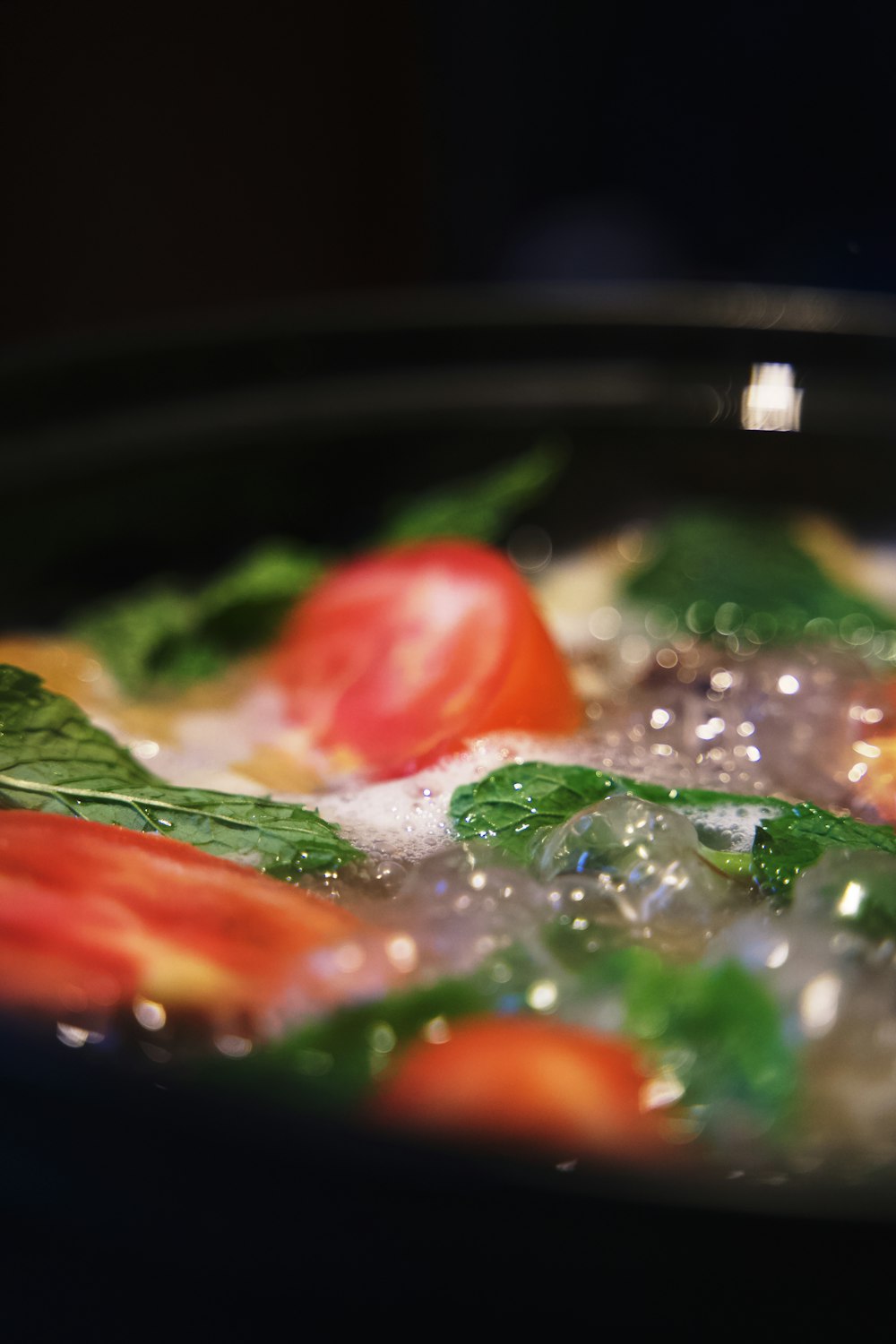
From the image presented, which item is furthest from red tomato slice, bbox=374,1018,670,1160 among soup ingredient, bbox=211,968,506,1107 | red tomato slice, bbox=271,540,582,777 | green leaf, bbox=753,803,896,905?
red tomato slice, bbox=271,540,582,777

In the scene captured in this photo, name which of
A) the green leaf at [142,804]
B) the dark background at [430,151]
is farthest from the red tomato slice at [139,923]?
the dark background at [430,151]

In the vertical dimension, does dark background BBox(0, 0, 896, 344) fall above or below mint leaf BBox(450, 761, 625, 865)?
above

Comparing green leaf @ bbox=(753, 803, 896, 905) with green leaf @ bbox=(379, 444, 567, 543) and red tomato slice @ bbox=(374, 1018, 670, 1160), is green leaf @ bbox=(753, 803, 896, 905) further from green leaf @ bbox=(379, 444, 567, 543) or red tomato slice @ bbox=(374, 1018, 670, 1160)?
green leaf @ bbox=(379, 444, 567, 543)

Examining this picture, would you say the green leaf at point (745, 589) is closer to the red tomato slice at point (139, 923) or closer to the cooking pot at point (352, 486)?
the cooking pot at point (352, 486)

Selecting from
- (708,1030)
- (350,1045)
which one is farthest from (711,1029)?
(350,1045)

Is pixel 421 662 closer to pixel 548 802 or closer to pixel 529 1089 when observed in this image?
pixel 548 802

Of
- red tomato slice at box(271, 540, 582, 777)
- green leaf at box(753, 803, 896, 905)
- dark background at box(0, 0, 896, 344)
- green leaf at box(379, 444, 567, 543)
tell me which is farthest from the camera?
dark background at box(0, 0, 896, 344)
